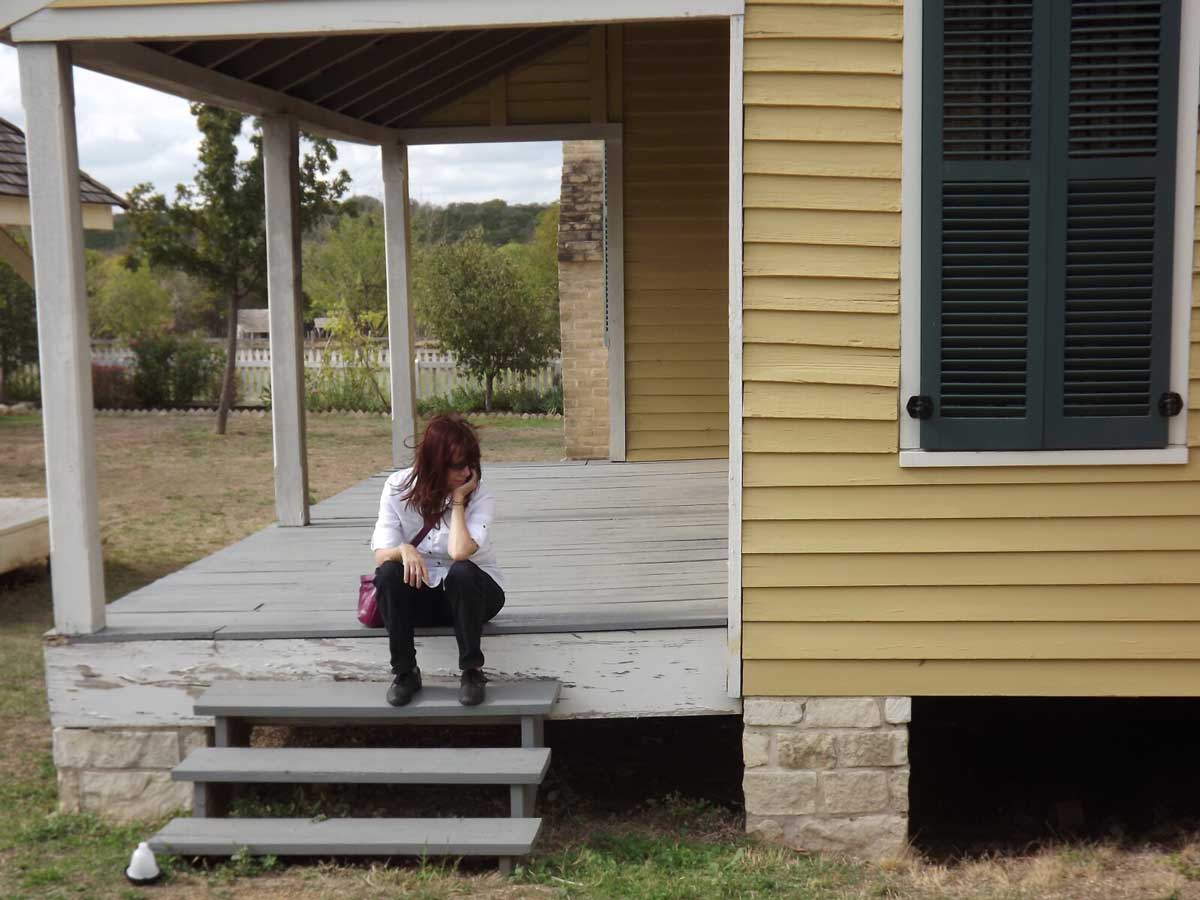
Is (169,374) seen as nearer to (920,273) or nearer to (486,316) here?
(486,316)

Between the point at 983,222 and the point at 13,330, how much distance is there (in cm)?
2097

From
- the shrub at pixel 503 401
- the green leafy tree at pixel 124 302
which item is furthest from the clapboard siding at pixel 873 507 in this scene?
the green leafy tree at pixel 124 302

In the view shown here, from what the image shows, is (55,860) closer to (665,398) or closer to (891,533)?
(891,533)

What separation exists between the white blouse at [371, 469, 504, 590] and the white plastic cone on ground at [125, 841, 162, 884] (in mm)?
1236

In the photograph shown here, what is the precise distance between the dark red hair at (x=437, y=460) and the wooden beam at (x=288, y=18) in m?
1.37

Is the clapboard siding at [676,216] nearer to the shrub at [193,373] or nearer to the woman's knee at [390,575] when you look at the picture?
the woman's knee at [390,575]

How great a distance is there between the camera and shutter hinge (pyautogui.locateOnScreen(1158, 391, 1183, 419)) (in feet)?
14.5

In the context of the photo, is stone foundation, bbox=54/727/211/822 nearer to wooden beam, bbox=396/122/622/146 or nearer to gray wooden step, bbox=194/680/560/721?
gray wooden step, bbox=194/680/560/721

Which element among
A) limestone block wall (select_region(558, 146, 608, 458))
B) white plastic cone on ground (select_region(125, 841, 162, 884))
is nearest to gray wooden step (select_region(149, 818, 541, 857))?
white plastic cone on ground (select_region(125, 841, 162, 884))

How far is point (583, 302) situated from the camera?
13320 millimetres

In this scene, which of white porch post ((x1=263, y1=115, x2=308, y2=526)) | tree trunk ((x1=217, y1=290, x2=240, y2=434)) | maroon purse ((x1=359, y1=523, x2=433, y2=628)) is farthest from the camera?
tree trunk ((x1=217, y1=290, x2=240, y2=434))

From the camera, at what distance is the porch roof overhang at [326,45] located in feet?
14.5

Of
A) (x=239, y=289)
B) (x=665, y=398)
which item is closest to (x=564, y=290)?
(x=665, y=398)

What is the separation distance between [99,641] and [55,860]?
78 centimetres
